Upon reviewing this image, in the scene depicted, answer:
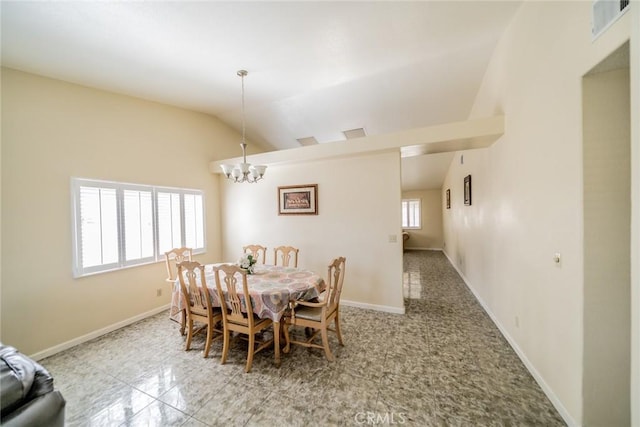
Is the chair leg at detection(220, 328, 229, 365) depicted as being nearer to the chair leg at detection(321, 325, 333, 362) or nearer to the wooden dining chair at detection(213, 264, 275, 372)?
the wooden dining chair at detection(213, 264, 275, 372)

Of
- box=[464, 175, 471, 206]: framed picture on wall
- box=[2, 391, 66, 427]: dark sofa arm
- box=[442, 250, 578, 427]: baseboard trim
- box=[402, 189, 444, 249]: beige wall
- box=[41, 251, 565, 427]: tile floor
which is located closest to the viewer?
box=[2, 391, 66, 427]: dark sofa arm

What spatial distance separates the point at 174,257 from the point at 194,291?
1705mm

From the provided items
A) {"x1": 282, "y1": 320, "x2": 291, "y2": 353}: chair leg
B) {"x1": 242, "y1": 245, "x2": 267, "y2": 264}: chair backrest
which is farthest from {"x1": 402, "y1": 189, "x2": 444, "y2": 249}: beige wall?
{"x1": 282, "y1": 320, "x2": 291, "y2": 353}: chair leg

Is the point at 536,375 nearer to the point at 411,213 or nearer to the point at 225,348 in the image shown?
the point at 225,348

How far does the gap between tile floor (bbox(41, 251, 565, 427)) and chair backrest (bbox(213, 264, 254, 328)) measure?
46cm

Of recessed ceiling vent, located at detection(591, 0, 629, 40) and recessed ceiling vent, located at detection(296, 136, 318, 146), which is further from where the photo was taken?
recessed ceiling vent, located at detection(296, 136, 318, 146)

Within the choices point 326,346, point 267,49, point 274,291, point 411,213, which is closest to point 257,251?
point 274,291

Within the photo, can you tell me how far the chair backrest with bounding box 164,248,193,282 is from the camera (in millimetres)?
3496

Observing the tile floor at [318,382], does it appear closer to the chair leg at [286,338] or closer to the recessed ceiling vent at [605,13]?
the chair leg at [286,338]

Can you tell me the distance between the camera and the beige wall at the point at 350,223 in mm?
3490

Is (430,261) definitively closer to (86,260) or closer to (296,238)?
(296,238)

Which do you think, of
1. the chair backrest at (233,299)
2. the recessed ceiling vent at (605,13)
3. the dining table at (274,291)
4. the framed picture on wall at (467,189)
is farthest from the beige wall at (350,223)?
the recessed ceiling vent at (605,13)

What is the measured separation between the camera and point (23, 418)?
915 mm

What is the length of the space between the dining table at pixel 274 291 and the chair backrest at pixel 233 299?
0.22 ft
